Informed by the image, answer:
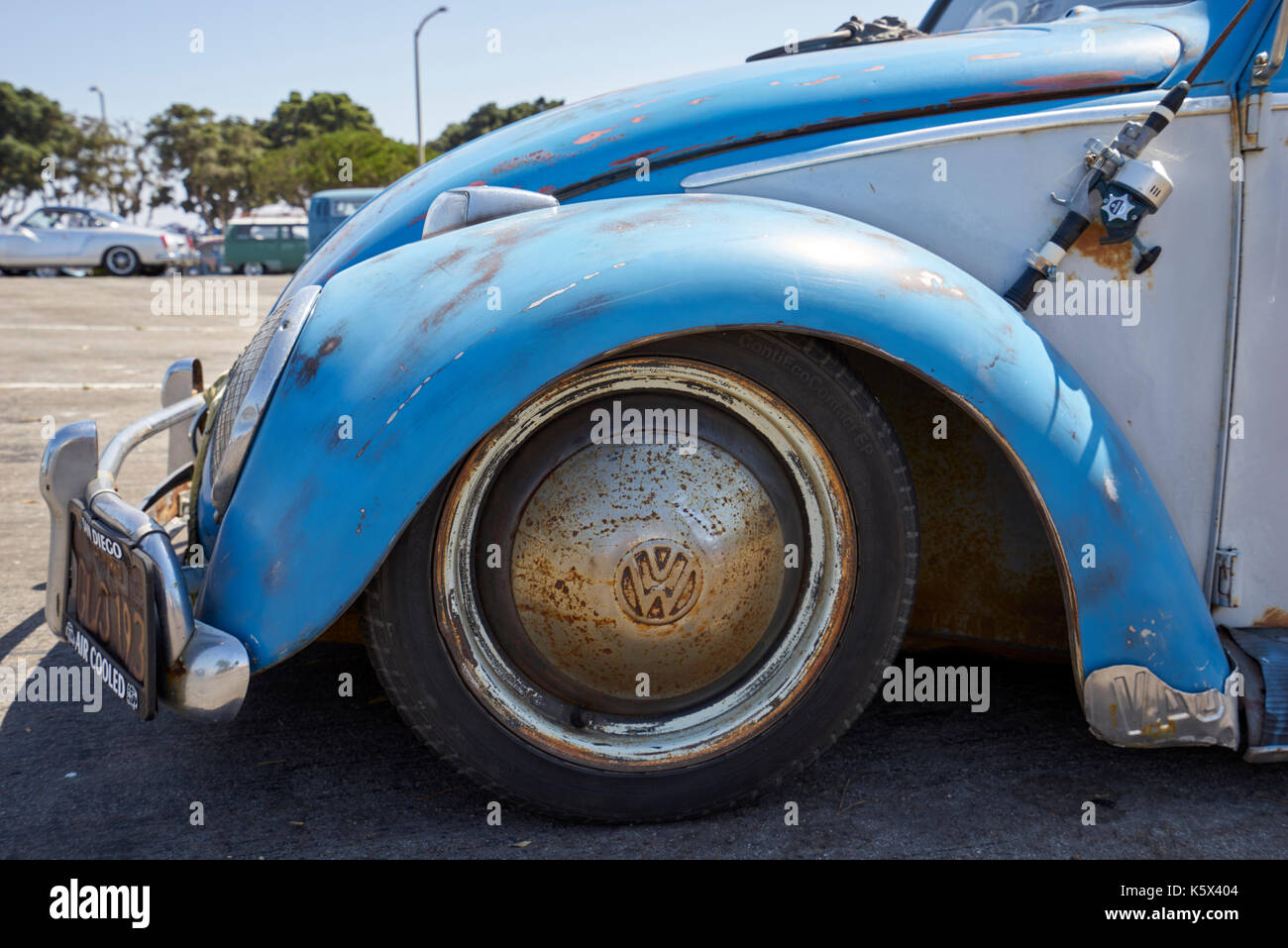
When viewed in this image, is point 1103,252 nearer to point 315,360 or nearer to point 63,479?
point 315,360

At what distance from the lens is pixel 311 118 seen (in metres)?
65.4

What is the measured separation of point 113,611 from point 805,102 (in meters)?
1.56

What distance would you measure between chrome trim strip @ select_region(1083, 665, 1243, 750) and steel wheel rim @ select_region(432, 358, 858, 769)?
1.58 ft

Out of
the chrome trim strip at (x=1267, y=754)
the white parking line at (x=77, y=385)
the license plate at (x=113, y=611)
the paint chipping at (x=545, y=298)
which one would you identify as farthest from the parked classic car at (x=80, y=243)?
the chrome trim strip at (x=1267, y=754)

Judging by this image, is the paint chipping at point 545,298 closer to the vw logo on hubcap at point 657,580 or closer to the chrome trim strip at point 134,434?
the vw logo on hubcap at point 657,580

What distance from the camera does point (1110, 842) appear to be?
184cm

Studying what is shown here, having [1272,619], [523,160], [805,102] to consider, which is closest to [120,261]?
[523,160]

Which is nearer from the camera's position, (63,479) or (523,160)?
(63,479)

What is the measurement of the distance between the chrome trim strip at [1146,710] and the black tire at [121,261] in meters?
23.5

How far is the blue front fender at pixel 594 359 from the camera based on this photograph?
1.64m

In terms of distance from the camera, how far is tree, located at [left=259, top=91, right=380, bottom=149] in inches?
2562

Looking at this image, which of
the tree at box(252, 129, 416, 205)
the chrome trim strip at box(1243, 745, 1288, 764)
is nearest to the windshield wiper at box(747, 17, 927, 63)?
the chrome trim strip at box(1243, 745, 1288, 764)
